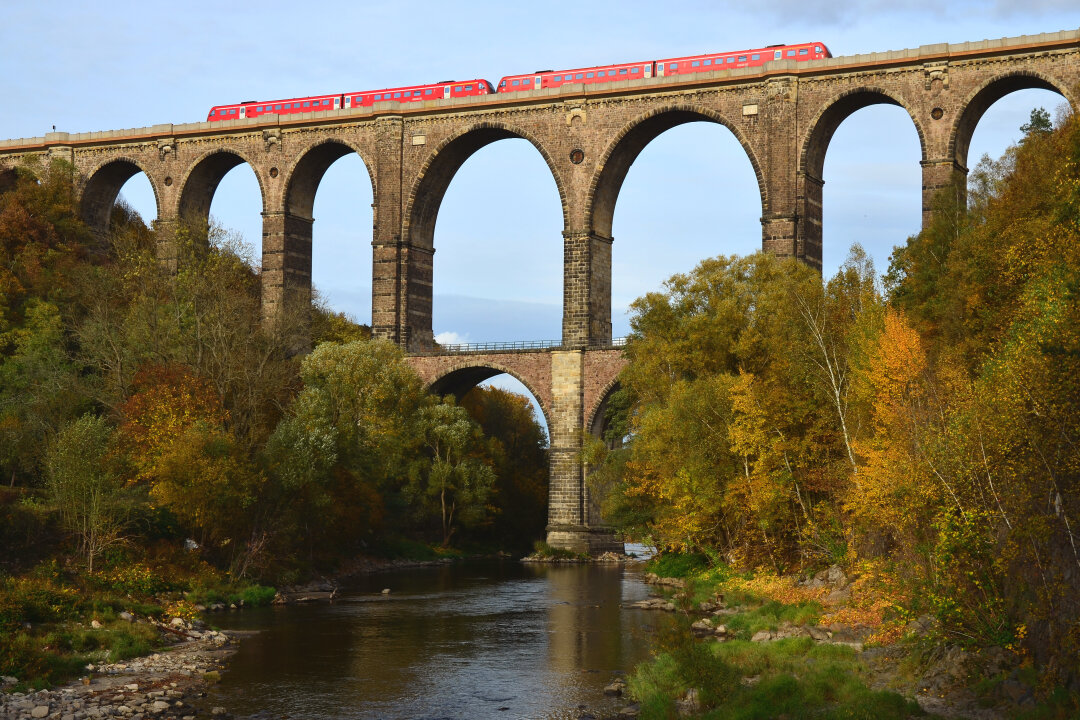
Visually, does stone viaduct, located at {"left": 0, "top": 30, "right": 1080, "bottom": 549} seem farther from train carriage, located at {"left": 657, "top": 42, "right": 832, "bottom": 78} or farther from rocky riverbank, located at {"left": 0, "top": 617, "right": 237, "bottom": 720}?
rocky riverbank, located at {"left": 0, "top": 617, "right": 237, "bottom": 720}

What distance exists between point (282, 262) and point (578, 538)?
69.7 feet

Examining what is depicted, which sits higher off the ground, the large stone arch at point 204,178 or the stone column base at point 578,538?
the large stone arch at point 204,178

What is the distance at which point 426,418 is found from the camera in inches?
2307

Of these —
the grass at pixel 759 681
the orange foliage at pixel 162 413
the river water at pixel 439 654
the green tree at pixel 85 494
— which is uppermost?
the orange foliage at pixel 162 413

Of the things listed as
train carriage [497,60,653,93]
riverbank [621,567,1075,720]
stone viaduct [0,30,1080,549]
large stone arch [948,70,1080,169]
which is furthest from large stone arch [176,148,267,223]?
riverbank [621,567,1075,720]

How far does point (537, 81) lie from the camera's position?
193 ft

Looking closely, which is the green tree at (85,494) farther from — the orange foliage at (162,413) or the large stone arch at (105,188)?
the large stone arch at (105,188)

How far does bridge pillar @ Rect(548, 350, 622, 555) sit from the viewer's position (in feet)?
187

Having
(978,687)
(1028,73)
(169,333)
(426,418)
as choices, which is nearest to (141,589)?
(169,333)

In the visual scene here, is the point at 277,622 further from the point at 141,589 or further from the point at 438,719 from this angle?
the point at 438,719

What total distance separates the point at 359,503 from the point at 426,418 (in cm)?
955

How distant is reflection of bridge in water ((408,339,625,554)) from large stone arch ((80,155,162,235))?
24.1m

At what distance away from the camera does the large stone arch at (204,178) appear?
6495 centimetres

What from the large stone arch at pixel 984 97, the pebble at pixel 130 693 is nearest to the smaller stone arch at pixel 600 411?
the large stone arch at pixel 984 97
